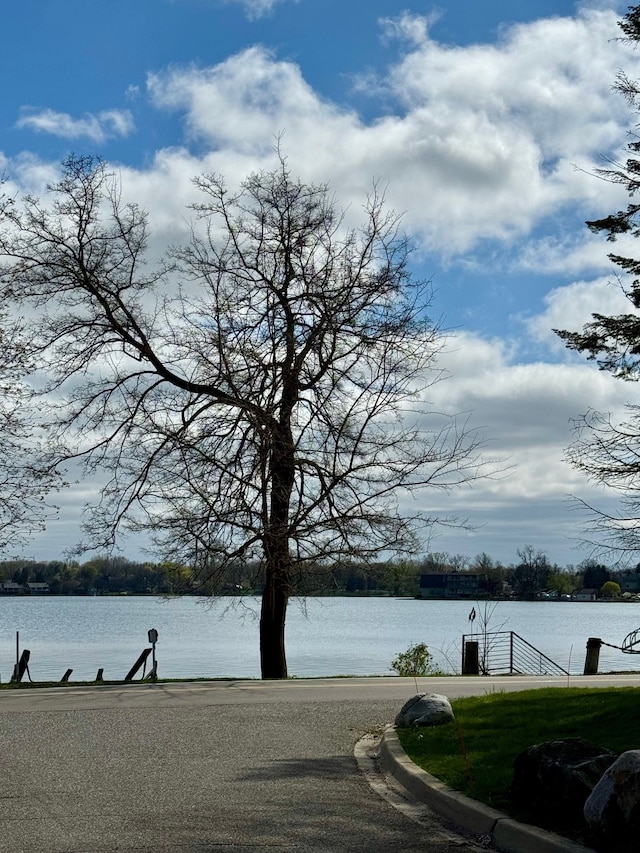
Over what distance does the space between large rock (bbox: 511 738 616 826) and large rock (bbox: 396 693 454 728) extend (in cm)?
453

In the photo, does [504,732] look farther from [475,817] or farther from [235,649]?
[235,649]

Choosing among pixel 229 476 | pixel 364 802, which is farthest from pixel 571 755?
pixel 229 476

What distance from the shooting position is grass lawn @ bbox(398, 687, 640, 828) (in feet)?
31.2

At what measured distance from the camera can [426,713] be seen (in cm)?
1295

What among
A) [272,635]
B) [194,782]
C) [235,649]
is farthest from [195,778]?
[235,649]

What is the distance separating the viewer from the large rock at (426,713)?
12.9 metres

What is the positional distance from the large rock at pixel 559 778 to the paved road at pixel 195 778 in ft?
2.15

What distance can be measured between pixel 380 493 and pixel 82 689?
7.75 metres

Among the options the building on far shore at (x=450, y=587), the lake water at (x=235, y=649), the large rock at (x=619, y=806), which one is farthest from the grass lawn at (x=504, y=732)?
the building on far shore at (x=450, y=587)

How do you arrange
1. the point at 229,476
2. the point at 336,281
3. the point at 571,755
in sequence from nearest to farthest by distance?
the point at 571,755 → the point at 229,476 → the point at 336,281

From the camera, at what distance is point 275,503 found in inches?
926

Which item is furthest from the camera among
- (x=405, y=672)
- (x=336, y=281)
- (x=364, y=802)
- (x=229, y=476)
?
(x=405, y=672)

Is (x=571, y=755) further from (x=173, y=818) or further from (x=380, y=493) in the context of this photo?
(x=380, y=493)

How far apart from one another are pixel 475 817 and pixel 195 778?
2.99 metres
